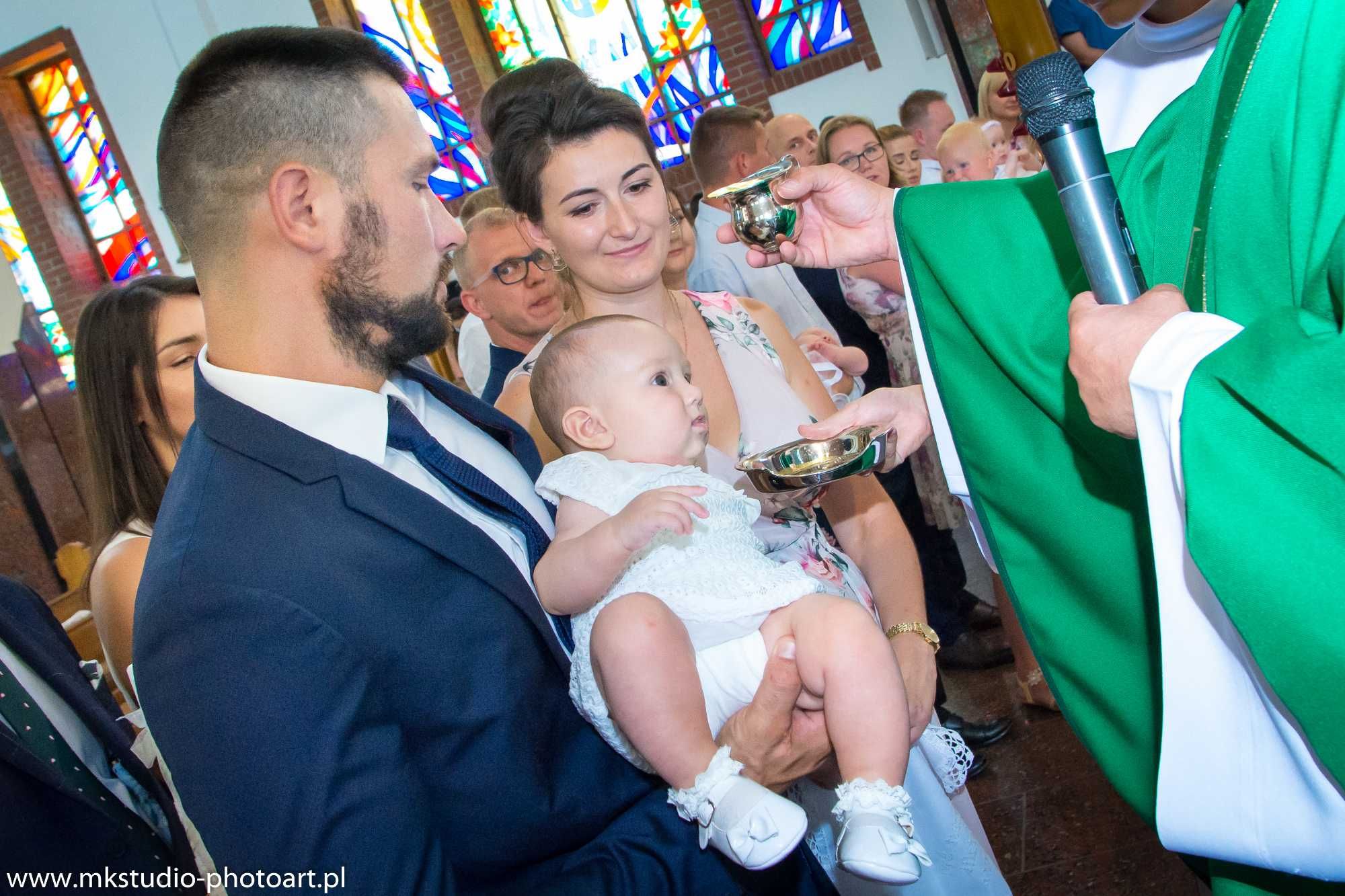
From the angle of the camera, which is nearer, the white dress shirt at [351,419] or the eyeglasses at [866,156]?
the white dress shirt at [351,419]

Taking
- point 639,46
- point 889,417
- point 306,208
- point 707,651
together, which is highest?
point 639,46

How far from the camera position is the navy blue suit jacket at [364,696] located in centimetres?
134

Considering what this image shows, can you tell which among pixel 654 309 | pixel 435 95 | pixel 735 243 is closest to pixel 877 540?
pixel 654 309

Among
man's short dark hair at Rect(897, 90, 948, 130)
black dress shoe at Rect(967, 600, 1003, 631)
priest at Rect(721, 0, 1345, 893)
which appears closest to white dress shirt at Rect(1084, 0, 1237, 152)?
priest at Rect(721, 0, 1345, 893)

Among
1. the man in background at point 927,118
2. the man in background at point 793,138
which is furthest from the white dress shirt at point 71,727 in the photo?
the man in background at point 927,118

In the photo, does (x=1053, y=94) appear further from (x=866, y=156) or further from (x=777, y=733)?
(x=866, y=156)

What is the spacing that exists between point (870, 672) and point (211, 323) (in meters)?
1.18

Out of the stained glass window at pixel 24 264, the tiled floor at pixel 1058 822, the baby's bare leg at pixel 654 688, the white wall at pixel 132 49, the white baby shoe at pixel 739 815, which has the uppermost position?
the white wall at pixel 132 49

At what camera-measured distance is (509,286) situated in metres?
3.63

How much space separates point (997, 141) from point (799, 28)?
7504 mm

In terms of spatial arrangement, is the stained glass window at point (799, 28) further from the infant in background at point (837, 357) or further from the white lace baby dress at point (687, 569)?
the white lace baby dress at point (687, 569)

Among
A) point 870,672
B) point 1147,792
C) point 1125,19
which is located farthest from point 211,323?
point 1147,792

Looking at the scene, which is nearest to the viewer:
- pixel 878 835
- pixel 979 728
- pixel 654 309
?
pixel 878 835

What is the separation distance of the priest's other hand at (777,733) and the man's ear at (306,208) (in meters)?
0.98
